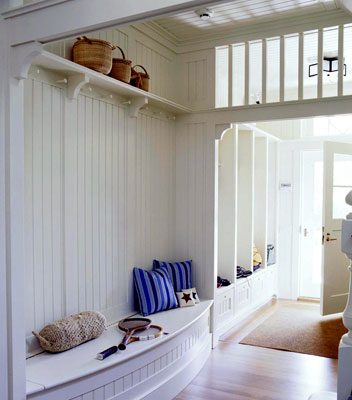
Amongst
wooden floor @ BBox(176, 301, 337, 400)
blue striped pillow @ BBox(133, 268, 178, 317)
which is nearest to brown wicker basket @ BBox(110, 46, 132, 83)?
blue striped pillow @ BBox(133, 268, 178, 317)

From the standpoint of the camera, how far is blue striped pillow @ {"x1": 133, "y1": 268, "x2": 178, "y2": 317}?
3467 millimetres

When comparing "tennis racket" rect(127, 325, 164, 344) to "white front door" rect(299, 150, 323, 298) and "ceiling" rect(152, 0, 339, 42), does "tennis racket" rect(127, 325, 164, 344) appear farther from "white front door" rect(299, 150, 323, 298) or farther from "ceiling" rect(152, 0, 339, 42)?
"white front door" rect(299, 150, 323, 298)

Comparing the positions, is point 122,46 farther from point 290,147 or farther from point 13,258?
point 290,147

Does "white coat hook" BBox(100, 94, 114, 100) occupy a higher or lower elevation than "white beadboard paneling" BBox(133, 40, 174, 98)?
lower

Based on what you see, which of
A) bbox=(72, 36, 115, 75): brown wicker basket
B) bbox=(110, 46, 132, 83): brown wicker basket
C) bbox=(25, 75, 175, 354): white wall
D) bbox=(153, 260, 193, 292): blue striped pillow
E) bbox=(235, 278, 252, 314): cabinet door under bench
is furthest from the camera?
bbox=(235, 278, 252, 314): cabinet door under bench

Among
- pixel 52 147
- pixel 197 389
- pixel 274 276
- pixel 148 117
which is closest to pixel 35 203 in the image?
pixel 52 147

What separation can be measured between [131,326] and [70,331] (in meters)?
0.55

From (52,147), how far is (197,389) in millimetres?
2071

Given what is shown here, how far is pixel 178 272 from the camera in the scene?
3928 mm

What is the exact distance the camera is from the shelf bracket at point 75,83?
2.70 metres

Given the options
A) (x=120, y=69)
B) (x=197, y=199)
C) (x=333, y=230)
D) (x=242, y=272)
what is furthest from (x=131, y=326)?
(x=333, y=230)

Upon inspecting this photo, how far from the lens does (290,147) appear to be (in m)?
6.00

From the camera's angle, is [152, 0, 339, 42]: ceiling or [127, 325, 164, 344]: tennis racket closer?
[127, 325, 164, 344]: tennis racket

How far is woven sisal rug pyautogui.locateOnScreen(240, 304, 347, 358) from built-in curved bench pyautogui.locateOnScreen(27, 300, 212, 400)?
2.80 ft
